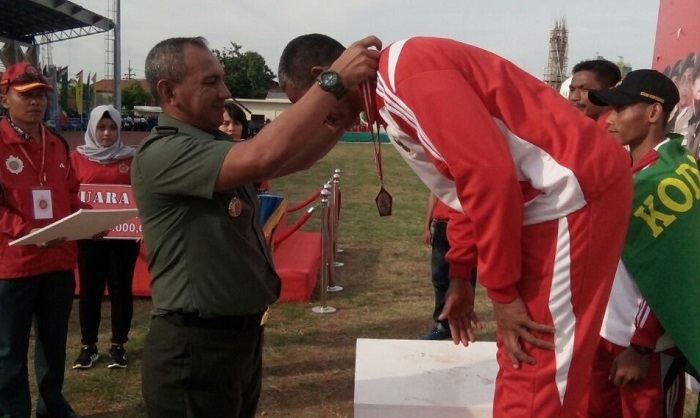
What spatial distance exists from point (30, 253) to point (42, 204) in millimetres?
315

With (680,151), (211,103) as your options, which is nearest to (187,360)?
(211,103)

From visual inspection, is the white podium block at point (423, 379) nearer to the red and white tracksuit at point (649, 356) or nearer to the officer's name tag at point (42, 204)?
the red and white tracksuit at point (649, 356)

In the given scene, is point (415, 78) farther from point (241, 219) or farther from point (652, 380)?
point (652, 380)

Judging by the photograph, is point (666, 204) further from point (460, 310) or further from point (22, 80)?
point (22, 80)

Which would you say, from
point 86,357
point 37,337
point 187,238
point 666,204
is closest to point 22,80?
point 37,337

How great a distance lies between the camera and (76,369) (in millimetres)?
4906

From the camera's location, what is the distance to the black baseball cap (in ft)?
9.08

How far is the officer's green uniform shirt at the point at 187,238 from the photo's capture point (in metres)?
2.16

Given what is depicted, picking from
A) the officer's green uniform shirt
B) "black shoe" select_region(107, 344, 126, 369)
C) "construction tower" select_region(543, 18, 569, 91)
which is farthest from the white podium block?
"construction tower" select_region(543, 18, 569, 91)

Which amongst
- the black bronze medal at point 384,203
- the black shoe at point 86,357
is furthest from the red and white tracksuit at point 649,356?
the black shoe at point 86,357

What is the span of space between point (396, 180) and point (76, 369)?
51.4 ft

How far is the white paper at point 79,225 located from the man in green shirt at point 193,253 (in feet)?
3.42

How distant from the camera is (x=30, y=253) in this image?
11.8 ft

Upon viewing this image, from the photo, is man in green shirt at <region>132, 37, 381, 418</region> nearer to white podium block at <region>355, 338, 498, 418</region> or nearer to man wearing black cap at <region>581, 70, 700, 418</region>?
white podium block at <region>355, 338, 498, 418</region>
